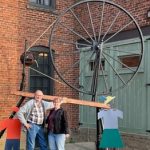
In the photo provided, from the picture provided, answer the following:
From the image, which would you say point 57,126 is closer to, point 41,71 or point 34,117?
point 34,117

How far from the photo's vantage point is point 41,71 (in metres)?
12.9

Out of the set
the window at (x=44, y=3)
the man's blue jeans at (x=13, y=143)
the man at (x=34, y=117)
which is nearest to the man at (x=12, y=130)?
the man's blue jeans at (x=13, y=143)

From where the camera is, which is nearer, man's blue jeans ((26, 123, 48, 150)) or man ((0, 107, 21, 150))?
man ((0, 107, 21, 150))

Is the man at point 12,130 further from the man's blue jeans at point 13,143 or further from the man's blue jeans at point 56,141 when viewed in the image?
the man's blue jeans at point 56,141

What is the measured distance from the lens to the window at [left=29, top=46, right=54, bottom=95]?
1263 centimetres

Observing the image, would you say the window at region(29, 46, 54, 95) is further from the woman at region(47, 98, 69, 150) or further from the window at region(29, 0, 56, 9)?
the woman at region(47, 98, 69, 150)

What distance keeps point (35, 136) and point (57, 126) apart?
673 millimetres

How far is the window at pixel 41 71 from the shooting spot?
12.6 meters

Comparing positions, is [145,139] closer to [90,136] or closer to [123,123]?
[123,123]

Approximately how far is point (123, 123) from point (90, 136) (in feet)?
5.47

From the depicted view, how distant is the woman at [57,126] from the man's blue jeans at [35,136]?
28cm

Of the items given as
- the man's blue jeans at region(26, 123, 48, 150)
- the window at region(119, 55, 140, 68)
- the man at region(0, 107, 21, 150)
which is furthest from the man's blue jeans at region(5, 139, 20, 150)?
the window at region(119, 55, 140, 68)

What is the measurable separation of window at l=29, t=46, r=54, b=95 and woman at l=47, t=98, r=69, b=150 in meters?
4.45

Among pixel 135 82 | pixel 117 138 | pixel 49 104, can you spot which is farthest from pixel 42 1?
pixel 117 138
